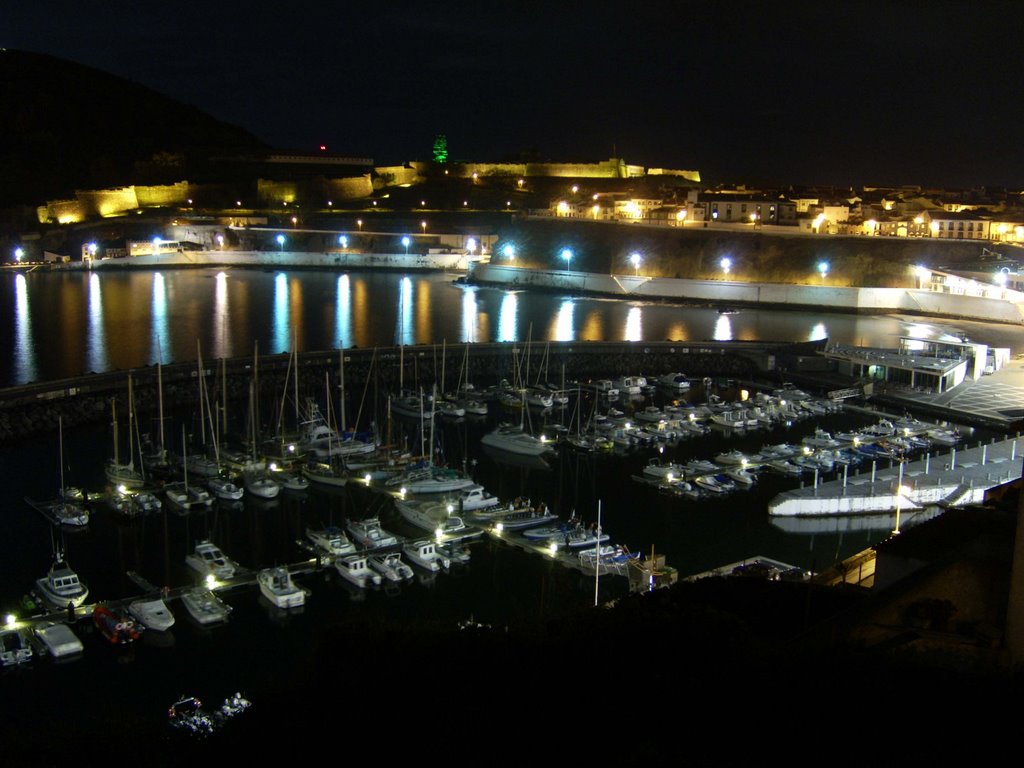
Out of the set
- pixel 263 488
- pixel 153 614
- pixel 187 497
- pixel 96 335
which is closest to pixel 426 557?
pixel 153 614

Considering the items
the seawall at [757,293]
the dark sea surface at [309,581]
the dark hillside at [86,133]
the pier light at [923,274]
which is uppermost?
the dark hillside at [86,133]

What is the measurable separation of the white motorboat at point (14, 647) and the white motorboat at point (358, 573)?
2145mm

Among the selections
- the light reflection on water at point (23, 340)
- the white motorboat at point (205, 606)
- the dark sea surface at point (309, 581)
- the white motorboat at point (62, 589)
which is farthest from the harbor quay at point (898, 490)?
the light reflection on water at point (23, 340)

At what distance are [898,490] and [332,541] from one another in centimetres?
507

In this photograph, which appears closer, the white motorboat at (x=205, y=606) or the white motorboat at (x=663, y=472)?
the white motorboat at (x=205, y=606)

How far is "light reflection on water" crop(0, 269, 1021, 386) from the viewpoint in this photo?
17984 mm

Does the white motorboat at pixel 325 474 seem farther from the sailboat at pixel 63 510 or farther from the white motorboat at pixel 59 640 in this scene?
the white motorboat at pixel 59 640

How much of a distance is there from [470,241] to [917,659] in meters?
32.9

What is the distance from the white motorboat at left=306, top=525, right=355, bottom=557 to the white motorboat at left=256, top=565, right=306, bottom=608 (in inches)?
25.5

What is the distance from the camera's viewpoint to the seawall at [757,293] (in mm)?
21172

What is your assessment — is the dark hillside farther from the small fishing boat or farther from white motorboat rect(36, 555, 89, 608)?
the small fishing boat

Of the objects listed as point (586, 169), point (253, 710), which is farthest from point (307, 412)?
point (586, 169)

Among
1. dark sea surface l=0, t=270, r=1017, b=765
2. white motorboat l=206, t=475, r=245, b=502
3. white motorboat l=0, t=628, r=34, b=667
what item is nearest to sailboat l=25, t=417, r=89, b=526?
dark sea surface l=0, t=270, r=1017, b=765

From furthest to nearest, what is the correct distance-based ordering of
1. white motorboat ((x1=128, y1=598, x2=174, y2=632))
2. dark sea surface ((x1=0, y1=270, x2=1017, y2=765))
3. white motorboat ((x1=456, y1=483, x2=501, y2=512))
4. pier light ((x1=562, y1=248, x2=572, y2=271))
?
pier light ((x1=562, y1=248, x2=572, y2=271))
white motorboat ((x1=456, y1=483, x2=501, y2=512))
white motorboat ((x1=128, y1=598, x2=174, y2=632))
dark sea surface ((x1=0, y1=270, x2=1017, y2=765))
